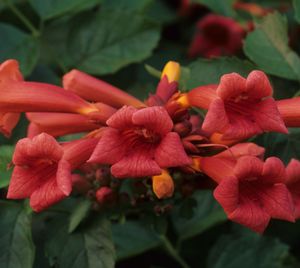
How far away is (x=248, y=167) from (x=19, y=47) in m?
1.46

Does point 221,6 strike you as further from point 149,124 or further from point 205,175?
point 149,124

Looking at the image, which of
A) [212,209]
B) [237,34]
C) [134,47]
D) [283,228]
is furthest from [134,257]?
[237,34]

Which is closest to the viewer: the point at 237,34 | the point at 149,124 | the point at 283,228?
the point at 149,124

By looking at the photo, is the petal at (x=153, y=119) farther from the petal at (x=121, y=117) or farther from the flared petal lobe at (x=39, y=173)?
the flared petal lobe at (x=39, y=173)

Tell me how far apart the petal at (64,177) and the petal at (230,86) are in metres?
0.54

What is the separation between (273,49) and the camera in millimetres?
2736

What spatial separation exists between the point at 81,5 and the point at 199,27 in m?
1.16

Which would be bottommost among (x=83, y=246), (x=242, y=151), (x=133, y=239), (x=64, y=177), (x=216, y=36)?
(x=133, y=239)

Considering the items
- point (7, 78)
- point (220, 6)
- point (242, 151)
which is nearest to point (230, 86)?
point (242, 151)

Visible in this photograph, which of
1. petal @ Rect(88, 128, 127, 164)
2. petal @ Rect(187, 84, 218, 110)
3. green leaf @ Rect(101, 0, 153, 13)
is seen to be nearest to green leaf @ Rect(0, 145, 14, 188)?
petal @ Rect(88, 128, 127, 164)

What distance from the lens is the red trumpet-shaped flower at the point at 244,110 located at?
2.03 metres

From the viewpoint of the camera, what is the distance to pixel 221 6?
335 centimetres

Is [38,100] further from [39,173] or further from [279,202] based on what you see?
[279,202]

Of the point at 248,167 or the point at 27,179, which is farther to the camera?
the point at 27,179
